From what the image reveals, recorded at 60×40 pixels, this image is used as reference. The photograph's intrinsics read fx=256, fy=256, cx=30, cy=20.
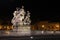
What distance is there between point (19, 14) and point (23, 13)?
331 millimetres

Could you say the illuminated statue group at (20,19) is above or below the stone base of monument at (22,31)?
above

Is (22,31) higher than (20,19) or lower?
lower

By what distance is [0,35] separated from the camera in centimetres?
1817

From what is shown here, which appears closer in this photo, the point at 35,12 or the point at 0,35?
the point at 0,35

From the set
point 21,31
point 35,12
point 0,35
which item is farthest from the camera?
point 35,12

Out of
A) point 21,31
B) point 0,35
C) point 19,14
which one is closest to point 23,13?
point 19,14

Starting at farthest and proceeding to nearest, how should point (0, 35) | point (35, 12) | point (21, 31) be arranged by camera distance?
1. point (35, 12)
2. point (21, 31)
3. point (0, 35)

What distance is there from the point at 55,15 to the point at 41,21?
4.93 ft

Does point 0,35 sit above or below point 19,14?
below

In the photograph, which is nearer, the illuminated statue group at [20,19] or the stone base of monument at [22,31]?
the stone base of monument at [22,31]

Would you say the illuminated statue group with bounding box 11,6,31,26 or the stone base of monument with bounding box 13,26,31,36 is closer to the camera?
the stone base of monument with bounding box 13,26,31,36

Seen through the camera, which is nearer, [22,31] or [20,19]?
[22,31]

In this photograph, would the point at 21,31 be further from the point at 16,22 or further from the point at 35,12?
the point at 35,12

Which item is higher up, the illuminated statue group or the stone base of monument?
the illuminated statue group
